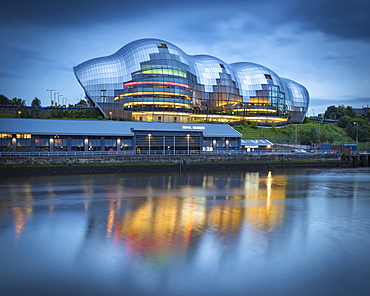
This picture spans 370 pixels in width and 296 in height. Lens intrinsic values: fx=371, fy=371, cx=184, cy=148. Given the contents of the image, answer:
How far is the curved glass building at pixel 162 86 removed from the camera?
106 meters

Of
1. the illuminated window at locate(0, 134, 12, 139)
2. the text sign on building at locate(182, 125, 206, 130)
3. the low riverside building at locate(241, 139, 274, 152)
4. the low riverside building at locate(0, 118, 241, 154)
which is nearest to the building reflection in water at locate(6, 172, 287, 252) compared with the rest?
the low riverside building at locate(0, 118, 241, 154)

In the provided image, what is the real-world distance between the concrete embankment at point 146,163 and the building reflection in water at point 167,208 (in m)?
10.7

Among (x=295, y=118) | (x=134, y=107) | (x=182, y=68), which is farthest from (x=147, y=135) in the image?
(x=295, y=118)

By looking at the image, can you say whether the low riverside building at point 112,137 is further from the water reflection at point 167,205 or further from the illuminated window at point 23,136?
the water reflection at point 167,205

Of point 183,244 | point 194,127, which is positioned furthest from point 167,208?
point 194,127

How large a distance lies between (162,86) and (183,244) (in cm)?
9107

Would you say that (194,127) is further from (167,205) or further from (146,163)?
(167,205)

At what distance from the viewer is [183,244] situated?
18.5 meters

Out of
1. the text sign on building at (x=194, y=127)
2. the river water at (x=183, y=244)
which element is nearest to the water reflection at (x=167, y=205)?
the river water at (x=183, y=244)

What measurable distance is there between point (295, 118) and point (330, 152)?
2304 inches

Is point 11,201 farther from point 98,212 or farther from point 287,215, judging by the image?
point 287,215

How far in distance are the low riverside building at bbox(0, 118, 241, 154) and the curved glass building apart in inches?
1241

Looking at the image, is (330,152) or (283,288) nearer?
(283,288)

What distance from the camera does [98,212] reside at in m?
27.0
